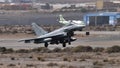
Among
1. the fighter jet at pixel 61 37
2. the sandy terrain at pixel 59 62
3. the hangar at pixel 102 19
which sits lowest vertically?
the hangar at pixel 102 19

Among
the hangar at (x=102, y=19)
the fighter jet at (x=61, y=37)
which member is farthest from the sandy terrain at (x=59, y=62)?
the hangar at (x=102, y=19)

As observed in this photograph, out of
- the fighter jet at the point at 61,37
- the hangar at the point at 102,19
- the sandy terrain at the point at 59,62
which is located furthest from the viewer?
the hangar at the point at 102,19

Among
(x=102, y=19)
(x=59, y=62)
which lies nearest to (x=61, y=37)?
(x=59, y=62)

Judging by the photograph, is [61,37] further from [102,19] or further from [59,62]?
[102,19]

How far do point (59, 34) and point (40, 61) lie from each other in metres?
20.6

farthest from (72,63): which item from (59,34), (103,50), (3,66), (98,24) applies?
(98,24)

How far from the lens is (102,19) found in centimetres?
14288

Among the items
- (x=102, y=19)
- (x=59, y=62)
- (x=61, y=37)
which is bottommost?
(x=102, y=19)

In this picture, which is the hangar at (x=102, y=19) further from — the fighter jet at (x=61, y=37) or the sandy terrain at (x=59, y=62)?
the sandy terrain at (x=59, y=62)

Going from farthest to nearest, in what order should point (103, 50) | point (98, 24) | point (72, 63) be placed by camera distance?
1. point (98, 24)
2. point (103, 50)
3. point (72, 63)

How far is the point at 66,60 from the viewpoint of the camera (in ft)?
152

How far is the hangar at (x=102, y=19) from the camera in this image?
13800 cm

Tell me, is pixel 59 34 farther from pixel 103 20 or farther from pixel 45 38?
pixel 103 20

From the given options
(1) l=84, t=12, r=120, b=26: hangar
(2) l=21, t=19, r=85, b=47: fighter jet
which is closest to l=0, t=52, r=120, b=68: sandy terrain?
(2) l=21, t=19, r=85, b=47: fighter jet
